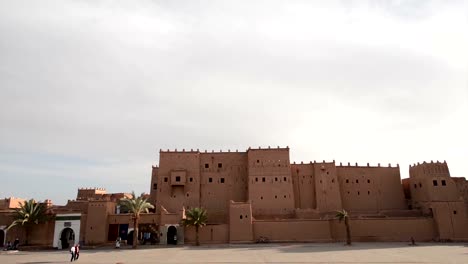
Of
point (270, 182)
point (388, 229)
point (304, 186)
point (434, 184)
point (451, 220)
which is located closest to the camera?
point (451, 220)

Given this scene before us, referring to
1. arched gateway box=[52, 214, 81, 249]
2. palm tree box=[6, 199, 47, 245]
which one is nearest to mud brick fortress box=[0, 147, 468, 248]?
A: arched gateway box=[52, 214, 81, 249]

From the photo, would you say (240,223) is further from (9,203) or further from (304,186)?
(9,203)

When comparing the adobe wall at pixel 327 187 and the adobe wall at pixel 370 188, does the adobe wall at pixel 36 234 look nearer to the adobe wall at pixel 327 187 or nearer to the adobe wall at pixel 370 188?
the adobe wall at pixel 327 187

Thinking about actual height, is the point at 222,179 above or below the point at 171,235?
above

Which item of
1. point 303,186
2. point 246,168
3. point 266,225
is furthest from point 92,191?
point 303,186

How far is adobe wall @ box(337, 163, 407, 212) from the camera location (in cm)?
5188

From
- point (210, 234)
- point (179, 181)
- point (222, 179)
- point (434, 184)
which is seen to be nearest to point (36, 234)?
point (179, 181)

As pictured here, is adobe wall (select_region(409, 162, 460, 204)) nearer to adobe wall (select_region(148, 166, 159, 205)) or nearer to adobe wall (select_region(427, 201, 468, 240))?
adobe wall (select_region(427, 201, 468, 240))

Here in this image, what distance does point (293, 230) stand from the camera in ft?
144

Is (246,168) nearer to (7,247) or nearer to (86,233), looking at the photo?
(86,233)

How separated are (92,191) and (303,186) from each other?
30.2 meters

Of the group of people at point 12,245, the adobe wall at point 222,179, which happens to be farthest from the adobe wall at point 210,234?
the group of people at point 12,245

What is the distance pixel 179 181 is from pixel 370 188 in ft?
87.3

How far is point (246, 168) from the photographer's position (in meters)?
52.6
